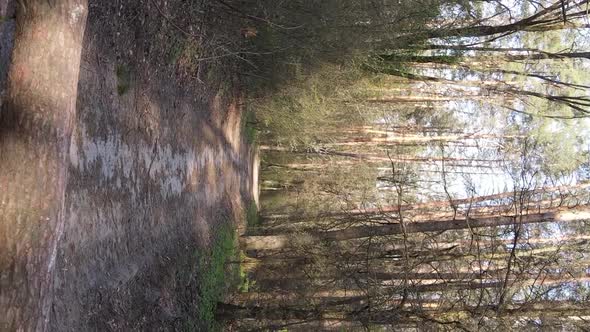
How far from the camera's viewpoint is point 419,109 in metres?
18.9

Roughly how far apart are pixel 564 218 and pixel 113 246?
6.84 meters

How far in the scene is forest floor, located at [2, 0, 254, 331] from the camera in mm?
5590

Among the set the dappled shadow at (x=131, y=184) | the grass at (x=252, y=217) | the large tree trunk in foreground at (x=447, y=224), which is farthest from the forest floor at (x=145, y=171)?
the grass at (x=252, y=217)

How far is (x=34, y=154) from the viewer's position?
136 inches

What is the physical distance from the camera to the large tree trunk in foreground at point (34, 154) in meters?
3.26

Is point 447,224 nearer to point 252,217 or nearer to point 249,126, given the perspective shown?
point 249,126

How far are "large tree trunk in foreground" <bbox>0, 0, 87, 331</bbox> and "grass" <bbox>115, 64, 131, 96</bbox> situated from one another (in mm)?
2871

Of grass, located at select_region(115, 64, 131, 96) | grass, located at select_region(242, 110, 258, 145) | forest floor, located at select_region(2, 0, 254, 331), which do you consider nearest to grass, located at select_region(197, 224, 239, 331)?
forest floor, located at select_region(2, 0, 254, 331)

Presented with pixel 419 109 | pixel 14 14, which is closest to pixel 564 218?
pixel 14 14

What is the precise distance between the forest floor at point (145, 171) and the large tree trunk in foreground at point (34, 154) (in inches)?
63.7

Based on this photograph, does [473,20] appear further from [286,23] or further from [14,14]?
[14,14]

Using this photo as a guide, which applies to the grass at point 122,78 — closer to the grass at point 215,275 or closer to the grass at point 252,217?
the grass at point 215,275

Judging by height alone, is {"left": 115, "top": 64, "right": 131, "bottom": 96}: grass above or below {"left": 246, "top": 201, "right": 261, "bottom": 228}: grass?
above

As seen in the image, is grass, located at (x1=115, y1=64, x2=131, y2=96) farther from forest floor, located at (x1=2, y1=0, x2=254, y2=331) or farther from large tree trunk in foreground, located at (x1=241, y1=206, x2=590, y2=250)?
large tree trunk in foreground, located at (x1=241, y1=206, x2=590, y2=250)
